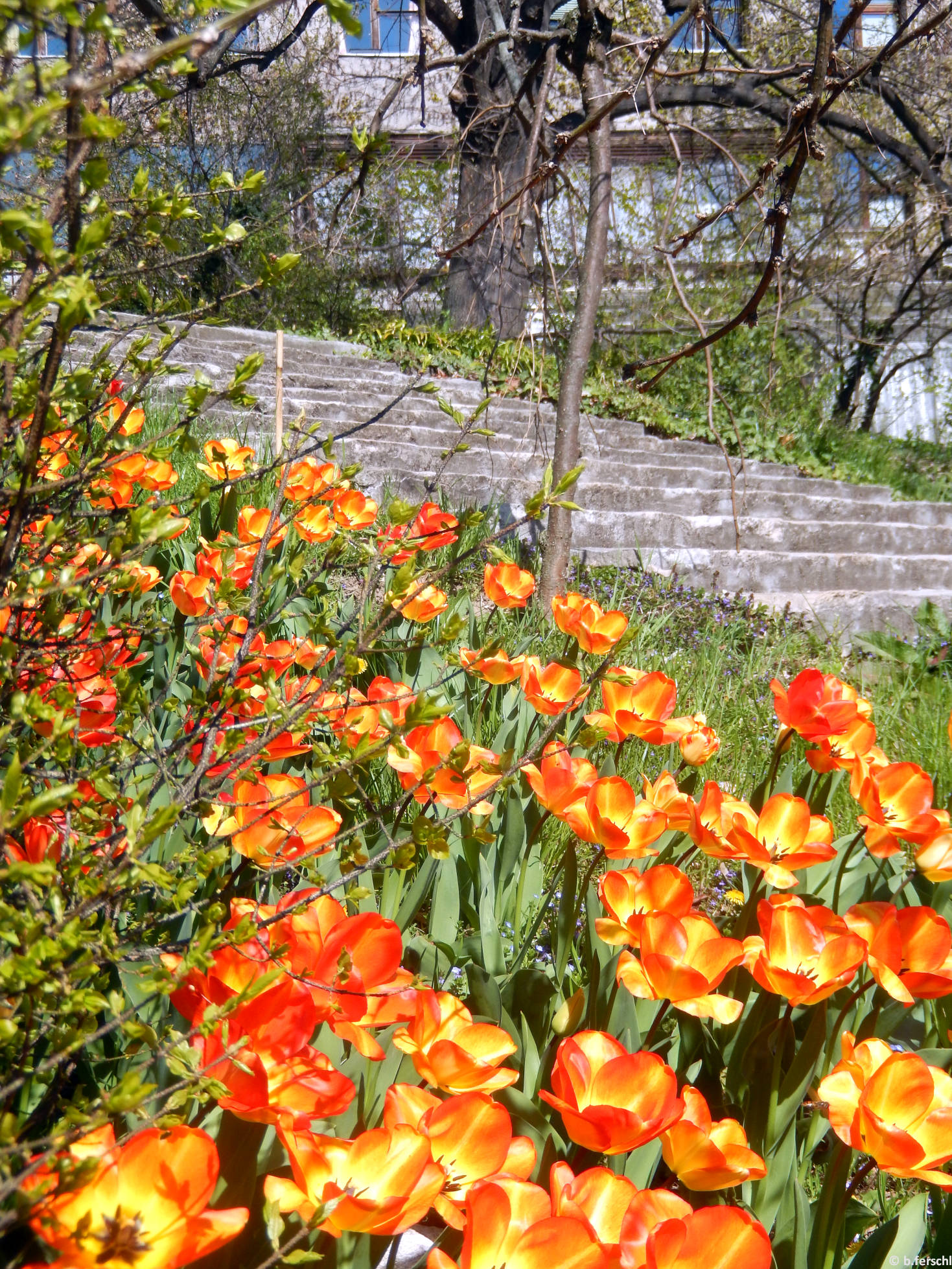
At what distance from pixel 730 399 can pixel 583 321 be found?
6719 millimetres

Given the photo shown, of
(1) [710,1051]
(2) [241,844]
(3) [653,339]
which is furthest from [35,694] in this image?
(3) [653,339]

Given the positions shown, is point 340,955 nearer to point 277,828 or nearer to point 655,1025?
point 277,828

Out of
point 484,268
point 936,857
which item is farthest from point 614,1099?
point 484,268

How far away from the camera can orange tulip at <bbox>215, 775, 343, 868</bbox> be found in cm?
96

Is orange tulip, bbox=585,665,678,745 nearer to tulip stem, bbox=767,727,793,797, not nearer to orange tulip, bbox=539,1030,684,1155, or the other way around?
tulip stem, bbox=767,727,793,797

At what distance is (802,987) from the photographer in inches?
33.8

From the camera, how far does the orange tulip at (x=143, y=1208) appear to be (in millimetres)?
523

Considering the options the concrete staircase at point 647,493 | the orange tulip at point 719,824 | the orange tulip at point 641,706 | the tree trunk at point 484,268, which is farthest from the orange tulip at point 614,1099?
the tree trunk at point 484,268

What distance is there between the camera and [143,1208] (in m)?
0.57

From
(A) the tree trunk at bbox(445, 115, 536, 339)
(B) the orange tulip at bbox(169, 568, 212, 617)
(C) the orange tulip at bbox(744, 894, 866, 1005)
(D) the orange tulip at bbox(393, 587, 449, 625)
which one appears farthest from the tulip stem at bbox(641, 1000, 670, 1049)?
(A) the tree trunk at bbox(445, 115, 536, 339)

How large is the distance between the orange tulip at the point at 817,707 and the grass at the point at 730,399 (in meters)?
6.71

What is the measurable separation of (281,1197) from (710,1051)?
2.13ft

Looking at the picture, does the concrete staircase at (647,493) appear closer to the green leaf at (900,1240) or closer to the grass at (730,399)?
the grass at (730,399)

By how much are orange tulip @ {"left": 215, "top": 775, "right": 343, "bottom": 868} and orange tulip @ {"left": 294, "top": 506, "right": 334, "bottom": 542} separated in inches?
40.5
